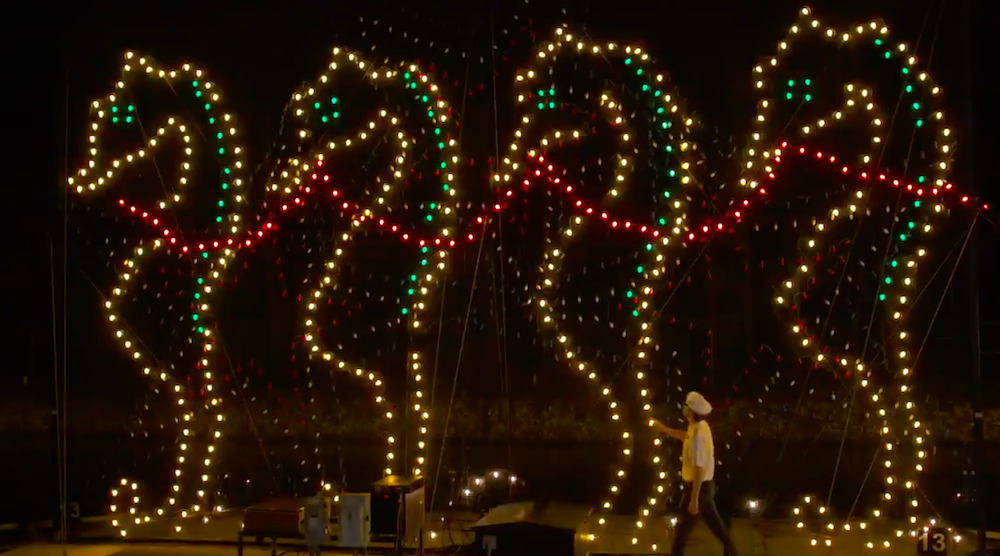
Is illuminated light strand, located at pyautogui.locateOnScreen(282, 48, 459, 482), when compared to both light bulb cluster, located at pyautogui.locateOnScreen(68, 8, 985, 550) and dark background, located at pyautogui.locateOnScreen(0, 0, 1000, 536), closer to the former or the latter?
light bulb cluster, located at pyautogui.locateOnScreen(68, 8, 985, 550)

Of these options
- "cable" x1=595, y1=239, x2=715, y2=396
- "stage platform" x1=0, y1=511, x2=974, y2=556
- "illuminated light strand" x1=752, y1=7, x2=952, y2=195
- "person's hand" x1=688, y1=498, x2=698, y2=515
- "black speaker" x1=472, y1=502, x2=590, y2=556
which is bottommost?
"stage platform" x1=0, y1=511, x2=974, y2=556

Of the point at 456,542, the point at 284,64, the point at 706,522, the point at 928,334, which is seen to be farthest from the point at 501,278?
the point at 928,334

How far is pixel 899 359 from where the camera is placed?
719cm

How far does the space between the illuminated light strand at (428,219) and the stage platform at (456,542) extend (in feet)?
1.74

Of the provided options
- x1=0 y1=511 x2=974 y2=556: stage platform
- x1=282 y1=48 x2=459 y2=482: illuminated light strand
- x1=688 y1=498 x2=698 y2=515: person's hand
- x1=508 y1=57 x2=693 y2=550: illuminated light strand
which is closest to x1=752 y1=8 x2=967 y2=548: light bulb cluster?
x1=0 y1=511 x2=974 y2=556: stage platform

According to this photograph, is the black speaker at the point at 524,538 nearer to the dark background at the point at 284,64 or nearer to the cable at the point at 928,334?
the dark background at the point at 284,64

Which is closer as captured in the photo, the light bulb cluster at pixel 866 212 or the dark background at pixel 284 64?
the light bulb cluster at pixel 866 212

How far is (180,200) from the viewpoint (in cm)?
796

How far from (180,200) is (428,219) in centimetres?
200

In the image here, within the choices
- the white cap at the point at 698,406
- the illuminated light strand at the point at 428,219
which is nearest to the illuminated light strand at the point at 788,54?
the white cap at the point at 698,406

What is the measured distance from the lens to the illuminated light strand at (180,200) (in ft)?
24.8

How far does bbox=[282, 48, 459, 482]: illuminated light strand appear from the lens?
7254 mm

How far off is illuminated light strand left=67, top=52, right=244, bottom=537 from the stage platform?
164 mm

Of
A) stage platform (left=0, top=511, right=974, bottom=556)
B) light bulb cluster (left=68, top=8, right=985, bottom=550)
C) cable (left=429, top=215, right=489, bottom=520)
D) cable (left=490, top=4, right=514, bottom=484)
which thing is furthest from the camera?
cable (left=490, top=4, right=514, bottom=484)
